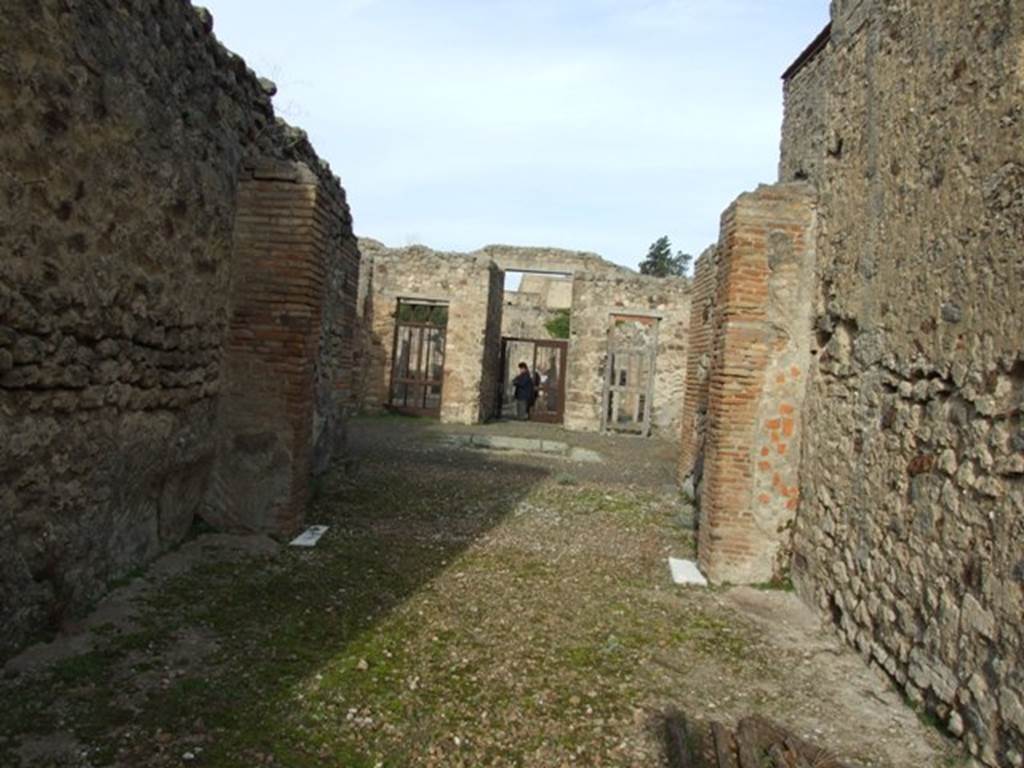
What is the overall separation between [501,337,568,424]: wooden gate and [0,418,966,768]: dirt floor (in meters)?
12.2

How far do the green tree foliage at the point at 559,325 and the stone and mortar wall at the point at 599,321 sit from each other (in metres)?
6.28

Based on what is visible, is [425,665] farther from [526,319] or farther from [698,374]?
[526,319]

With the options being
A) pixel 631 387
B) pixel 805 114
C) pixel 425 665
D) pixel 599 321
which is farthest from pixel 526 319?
pixel 425 665

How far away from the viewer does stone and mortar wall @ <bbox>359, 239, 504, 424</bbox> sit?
1661 cm

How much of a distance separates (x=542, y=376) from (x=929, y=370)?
20.6m

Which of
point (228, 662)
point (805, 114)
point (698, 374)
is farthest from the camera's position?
point (698, 374)

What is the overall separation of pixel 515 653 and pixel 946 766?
81.2 inches

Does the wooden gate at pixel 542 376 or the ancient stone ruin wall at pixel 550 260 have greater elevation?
the ancient stone ruin wall at pixel 550 260

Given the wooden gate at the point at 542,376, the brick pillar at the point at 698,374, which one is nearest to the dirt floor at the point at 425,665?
the brick pillar at the point at 698,374

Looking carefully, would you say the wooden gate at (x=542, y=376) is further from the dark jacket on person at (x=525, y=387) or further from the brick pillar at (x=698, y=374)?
the brick pillar at (x=698, y=374)

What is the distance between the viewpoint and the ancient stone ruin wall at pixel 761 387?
5.64 meters

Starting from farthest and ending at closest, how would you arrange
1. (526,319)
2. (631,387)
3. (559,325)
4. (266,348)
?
1. (526,319)
2. (559,325)
3. (631,387)
4. (266,348)

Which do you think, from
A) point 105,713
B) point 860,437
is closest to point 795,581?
point 860,437

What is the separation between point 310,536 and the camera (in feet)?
19.7
